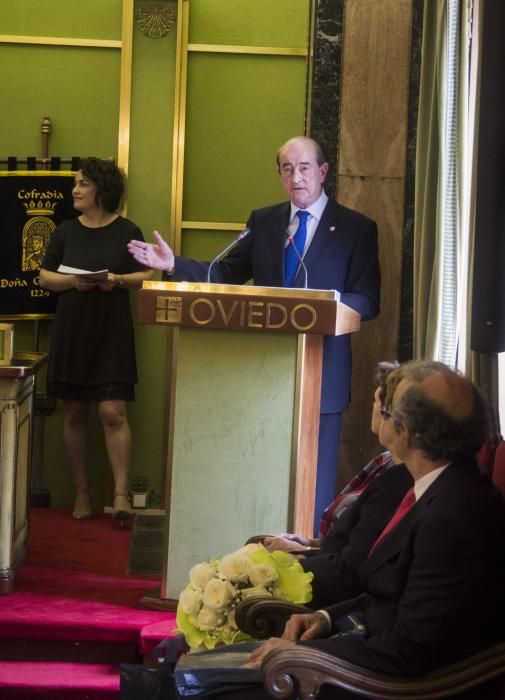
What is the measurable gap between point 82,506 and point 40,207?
1583 mm

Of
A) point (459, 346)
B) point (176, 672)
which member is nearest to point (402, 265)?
point (459, 346)

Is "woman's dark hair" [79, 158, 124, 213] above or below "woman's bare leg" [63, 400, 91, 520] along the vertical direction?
above

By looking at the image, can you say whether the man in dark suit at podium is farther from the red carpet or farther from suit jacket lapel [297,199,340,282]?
the red carpet

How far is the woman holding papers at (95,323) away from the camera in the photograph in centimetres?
607

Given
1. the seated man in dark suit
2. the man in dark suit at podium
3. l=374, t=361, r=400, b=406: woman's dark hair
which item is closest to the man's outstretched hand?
the man in dark suit at podium

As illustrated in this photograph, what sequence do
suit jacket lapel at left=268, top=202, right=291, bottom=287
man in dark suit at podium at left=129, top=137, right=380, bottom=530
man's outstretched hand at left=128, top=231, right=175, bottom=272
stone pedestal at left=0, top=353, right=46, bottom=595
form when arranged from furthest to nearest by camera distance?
suit jacket lapel at left=268, top=202, right=291, bottom=287 → man in dark suit at podium at left=129, top=137, right=380, bottom=530 → stone pedestal at left=0, top=353, right=46, bottom=595 → man's outstretched hand at left=128, top=231, right=175, bottom=272

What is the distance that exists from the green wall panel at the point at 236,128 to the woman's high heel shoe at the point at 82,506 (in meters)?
1.56

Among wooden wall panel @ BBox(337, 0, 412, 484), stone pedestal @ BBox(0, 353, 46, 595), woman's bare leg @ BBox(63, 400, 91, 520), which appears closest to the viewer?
stone pedestal @ BBox(0, 353, 46, 595)

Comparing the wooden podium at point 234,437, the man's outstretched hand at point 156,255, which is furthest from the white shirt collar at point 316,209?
the wooden podium at point 234,437

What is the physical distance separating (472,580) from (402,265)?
134 inches

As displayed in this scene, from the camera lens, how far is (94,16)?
6477 millimetres

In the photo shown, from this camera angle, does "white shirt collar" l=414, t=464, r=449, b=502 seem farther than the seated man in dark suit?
Yes

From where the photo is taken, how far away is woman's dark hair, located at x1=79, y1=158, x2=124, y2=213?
604 cm

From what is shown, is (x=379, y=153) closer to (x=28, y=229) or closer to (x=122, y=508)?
(x=28, y=229)
